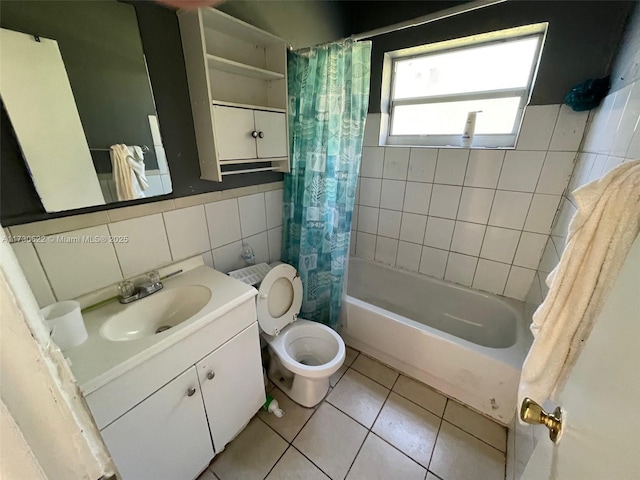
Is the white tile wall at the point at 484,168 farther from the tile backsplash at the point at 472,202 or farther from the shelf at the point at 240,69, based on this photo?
the shelf at the point at 240,69

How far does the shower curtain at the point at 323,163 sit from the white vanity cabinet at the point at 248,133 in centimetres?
11

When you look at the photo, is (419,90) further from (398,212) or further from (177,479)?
(177,479)

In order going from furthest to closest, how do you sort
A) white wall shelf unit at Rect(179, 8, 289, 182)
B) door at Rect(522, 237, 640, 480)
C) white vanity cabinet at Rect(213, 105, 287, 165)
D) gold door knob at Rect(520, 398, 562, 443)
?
white vanity cabinet at Rect(213, 105, 287, 165)
white wall shelf unit at Rect(179, 8, 289, 182)
gold door knob at Rect(520, 398, 562, 443)
door at Rect(522, 237, 640, 480)

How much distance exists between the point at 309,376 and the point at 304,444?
0.35 metres

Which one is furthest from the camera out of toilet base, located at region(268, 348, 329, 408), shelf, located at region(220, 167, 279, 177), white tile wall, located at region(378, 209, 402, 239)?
white tile wall, located at region(378, 209, 402, 239)

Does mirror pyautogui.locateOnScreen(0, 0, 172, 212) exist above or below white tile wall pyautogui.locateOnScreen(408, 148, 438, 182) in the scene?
above

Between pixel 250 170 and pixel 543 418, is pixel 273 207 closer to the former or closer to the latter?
pixel 250 170

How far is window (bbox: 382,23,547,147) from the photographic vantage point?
60.1 inches

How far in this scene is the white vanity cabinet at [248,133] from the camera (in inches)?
48.1

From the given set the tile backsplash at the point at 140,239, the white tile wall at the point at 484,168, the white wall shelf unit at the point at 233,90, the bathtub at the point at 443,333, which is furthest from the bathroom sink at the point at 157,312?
the white tile wall at the point at 484,168

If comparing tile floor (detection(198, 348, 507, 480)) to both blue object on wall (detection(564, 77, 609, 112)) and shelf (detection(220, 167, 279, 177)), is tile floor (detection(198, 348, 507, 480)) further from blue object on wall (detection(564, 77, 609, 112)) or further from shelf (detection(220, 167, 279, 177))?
blue object on wall (detection(564, 77, 609, 112))

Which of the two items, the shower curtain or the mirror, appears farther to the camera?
the shower curtain

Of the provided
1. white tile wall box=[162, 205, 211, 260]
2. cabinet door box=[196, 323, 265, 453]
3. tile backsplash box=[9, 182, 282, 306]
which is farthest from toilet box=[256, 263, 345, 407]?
white tile wall box=[162, 205, 211, 260]

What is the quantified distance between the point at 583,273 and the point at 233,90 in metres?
1.57
